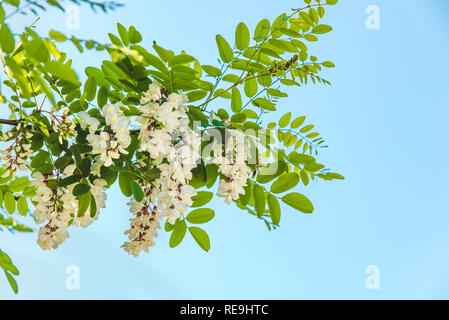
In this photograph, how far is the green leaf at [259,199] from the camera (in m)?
0.72

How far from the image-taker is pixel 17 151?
2.19 feet

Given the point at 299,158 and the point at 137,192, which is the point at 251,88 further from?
the point at 137,192

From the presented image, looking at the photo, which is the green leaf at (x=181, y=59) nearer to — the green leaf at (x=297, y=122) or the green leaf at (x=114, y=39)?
the green leaf at (x=114, y=39)

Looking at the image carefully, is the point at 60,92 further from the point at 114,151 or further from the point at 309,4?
the point at 309,4

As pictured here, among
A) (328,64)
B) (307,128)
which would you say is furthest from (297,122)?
(328,64)

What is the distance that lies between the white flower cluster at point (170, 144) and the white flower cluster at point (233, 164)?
0.04 metres

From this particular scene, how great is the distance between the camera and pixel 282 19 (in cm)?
77

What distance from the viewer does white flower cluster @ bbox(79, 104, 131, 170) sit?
59cm

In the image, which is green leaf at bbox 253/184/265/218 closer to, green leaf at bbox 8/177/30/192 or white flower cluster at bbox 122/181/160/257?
white flower cluster at bbox 122/181/160/257

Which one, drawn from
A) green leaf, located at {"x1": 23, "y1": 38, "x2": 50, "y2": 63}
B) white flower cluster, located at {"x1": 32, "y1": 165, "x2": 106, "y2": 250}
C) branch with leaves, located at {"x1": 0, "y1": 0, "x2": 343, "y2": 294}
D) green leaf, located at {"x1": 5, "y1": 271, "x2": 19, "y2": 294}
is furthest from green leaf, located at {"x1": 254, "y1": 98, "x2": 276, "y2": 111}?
green leaf, located at {"x1": 5, "y1": 271, "x2": 19, "y2": 294}

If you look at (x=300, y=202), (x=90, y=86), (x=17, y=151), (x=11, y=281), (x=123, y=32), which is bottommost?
(x=11, y=281)

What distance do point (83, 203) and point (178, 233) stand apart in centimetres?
17
